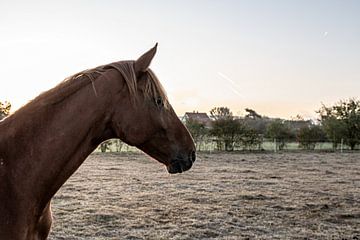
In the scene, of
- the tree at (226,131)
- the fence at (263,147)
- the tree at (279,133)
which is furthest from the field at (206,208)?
the tree at (279,133)

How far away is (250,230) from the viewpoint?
593 centimetres

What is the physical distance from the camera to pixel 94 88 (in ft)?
6.75

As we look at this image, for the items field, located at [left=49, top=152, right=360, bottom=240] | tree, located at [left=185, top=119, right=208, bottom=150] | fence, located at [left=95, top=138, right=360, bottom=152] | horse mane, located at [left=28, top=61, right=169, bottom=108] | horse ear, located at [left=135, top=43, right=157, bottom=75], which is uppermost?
tree, located at [left=185, top=119, right=208, bottom=150]

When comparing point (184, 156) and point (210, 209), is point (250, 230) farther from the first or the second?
point (184, 156)

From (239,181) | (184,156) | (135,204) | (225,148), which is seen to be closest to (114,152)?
(225,148)

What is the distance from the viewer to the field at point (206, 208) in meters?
5.76

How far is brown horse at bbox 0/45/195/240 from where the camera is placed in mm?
2008

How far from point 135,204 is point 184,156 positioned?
5.71 m

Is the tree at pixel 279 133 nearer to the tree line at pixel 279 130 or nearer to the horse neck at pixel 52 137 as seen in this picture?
the tree line at pixel 279 130

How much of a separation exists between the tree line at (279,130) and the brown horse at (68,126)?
76.4 ft

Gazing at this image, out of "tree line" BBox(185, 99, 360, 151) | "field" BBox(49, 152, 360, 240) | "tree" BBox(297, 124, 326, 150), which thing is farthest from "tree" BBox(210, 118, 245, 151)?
"field" BBox(49, 152, 360, 240)

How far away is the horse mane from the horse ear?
3cm

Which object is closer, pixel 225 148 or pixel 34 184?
pixel 34 184

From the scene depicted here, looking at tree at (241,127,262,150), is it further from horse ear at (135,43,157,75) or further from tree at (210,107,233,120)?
horse ear at (135,43,157,75)
